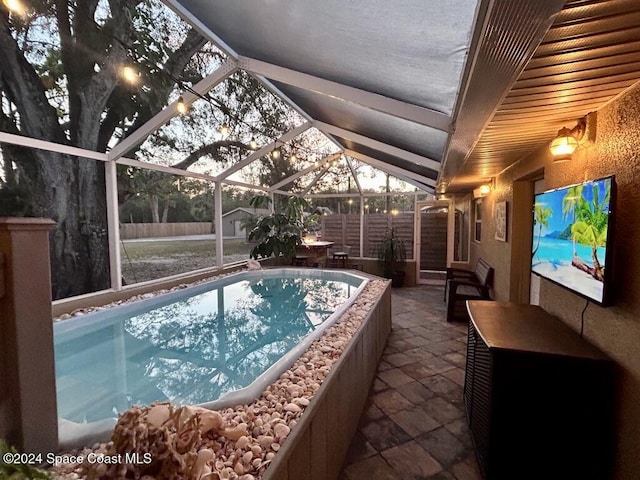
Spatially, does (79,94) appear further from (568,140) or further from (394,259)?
(394,259)

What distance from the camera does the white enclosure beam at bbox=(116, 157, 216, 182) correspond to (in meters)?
4.80

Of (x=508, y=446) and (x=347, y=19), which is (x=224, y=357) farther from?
(x=347, y=19)

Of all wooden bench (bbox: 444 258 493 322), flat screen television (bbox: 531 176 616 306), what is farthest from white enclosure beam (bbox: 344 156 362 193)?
flat screen television (bbox: 531 176 616 306)

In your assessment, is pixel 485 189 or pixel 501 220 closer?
pixel 501 220

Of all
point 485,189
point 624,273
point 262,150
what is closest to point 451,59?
point 624,273

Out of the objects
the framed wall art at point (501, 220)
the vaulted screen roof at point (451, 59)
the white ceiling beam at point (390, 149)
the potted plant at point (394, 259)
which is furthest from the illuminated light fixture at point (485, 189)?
the potted plant at point (394, 259)

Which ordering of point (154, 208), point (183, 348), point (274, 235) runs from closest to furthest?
1. point (183, 348)
2. point (154, 208)
3. point (274, 235)

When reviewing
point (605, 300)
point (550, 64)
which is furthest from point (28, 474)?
point (605, 300)

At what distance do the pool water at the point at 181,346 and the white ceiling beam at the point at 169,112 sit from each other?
91.0 inches

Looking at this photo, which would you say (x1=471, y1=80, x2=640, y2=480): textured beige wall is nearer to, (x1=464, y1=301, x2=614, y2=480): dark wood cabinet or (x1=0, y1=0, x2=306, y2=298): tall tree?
(x1=464, y1=301, x2=614, y2=480): dark wood cabinet

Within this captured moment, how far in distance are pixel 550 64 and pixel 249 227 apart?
8052 millimetres

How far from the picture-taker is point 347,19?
2176 millimetres

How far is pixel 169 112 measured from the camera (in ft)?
14.4

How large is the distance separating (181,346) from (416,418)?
2.87m
